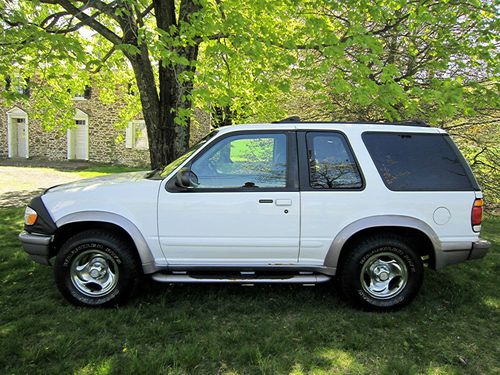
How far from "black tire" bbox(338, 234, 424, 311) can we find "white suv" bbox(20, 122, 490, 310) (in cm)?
1

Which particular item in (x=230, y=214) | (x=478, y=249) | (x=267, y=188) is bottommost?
(x=478, y=249)

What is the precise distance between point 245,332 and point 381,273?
156 cm

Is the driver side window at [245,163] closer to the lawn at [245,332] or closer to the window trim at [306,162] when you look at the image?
the window trim at [306,162]

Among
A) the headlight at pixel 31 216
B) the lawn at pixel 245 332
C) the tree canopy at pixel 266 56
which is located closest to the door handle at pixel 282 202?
the lawn at pixel 245 332

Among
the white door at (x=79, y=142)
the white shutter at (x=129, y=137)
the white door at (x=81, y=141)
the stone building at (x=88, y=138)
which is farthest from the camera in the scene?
the white door at (x=81, y=141)

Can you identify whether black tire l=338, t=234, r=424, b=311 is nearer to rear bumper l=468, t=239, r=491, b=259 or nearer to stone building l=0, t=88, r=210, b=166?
rear bumper l=468, t=239, r=491, b=259

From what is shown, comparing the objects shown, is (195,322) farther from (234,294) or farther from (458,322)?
(458,322)

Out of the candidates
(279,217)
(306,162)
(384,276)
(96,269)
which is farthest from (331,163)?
(96,269)

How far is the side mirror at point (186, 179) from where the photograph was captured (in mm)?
3758

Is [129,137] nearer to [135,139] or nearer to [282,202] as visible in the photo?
[135,139]

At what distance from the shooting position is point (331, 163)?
3.98 meters

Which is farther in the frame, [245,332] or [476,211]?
[476,211]

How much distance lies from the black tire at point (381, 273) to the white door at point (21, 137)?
2509 centimetres

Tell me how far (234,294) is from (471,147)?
7.93 metres
